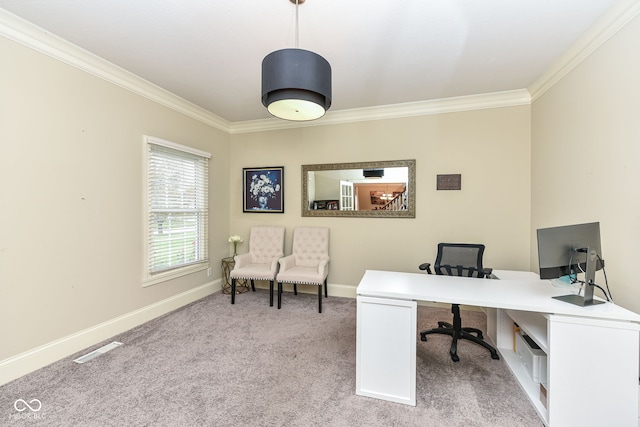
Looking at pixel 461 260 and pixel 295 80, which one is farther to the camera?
pixel 461 260

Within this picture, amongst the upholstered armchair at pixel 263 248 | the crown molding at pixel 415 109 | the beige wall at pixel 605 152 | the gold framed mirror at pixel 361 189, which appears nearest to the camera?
the beige wall at pixel 605 152

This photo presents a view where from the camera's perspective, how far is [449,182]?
3.59 meters

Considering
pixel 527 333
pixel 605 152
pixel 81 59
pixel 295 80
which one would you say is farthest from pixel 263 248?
pixel 605 152

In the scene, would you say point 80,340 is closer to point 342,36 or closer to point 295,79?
point 295,79

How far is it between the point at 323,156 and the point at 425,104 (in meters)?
1.55

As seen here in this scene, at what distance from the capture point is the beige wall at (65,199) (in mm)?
2092

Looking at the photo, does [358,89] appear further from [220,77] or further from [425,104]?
[220,77]

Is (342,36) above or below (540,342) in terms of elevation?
above

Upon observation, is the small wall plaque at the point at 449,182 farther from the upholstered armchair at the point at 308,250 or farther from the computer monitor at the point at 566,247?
the computer monitor at the point at 566,247

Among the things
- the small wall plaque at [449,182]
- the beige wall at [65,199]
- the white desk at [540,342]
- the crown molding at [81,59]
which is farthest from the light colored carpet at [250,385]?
the crown molding at [81,59]

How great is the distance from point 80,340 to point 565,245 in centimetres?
392

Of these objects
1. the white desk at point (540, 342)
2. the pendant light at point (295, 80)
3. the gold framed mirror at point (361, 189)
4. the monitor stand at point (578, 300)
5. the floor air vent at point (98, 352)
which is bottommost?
the floor air vent at point (98, 352)

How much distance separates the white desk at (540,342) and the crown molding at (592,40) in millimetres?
1909

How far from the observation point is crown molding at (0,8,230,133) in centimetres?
206
